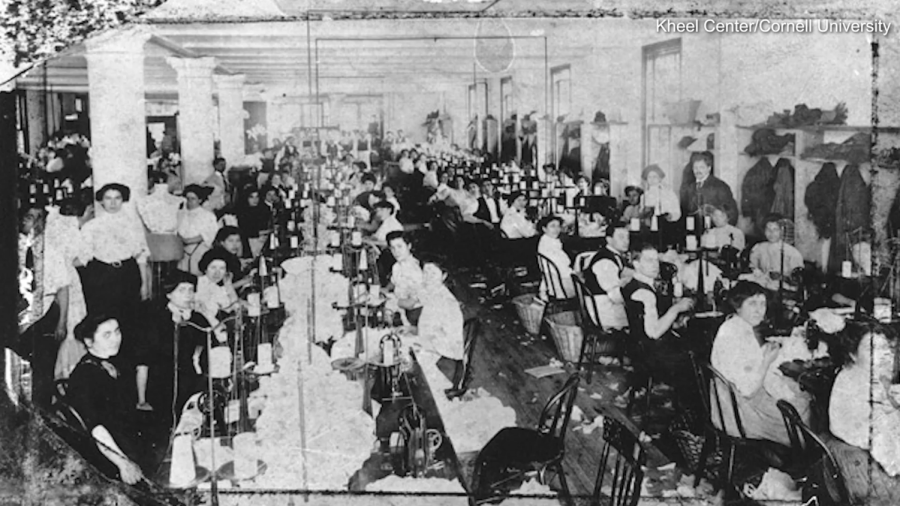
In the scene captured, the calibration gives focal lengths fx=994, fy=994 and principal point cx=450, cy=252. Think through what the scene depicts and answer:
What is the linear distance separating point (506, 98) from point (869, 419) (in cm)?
181

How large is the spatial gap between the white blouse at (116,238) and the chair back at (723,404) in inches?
87.4

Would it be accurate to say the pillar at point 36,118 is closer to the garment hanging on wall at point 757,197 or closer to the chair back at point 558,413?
the chair back at point 558,413

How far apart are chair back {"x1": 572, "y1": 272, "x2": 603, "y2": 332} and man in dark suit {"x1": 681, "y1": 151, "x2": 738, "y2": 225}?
47 centimetres

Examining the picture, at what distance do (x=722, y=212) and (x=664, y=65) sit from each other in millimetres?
595

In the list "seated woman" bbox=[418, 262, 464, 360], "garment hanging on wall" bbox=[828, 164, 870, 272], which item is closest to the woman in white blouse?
"garment hanging on wall" bbox=[828, 164, 870, 272]

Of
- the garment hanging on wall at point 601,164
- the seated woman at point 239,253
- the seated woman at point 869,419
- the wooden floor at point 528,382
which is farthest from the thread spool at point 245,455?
the seated woman at point 869,419

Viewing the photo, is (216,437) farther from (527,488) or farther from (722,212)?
(722,212)

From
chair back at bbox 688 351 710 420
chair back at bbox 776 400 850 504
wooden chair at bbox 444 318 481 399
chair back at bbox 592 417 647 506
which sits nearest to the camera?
chair back at bbox 592 417 647 506

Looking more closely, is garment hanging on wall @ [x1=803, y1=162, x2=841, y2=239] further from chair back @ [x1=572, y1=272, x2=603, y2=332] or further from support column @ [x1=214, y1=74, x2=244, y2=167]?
support column @ [x1=214, y1=74, x2=244, y2=167]

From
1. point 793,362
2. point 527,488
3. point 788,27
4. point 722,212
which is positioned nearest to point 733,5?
point 788,27

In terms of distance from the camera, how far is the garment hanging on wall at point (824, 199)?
12.1ft

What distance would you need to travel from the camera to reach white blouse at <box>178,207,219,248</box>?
151 inches

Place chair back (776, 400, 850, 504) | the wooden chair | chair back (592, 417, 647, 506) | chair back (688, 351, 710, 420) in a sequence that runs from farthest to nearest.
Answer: the wooden chair, chair back (688, 351, 710, 420), chair back (776, 400, 850, 504), chair back (592, 417, 647, 506)

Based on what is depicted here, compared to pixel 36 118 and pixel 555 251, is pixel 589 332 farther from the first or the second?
pixel 36 118
